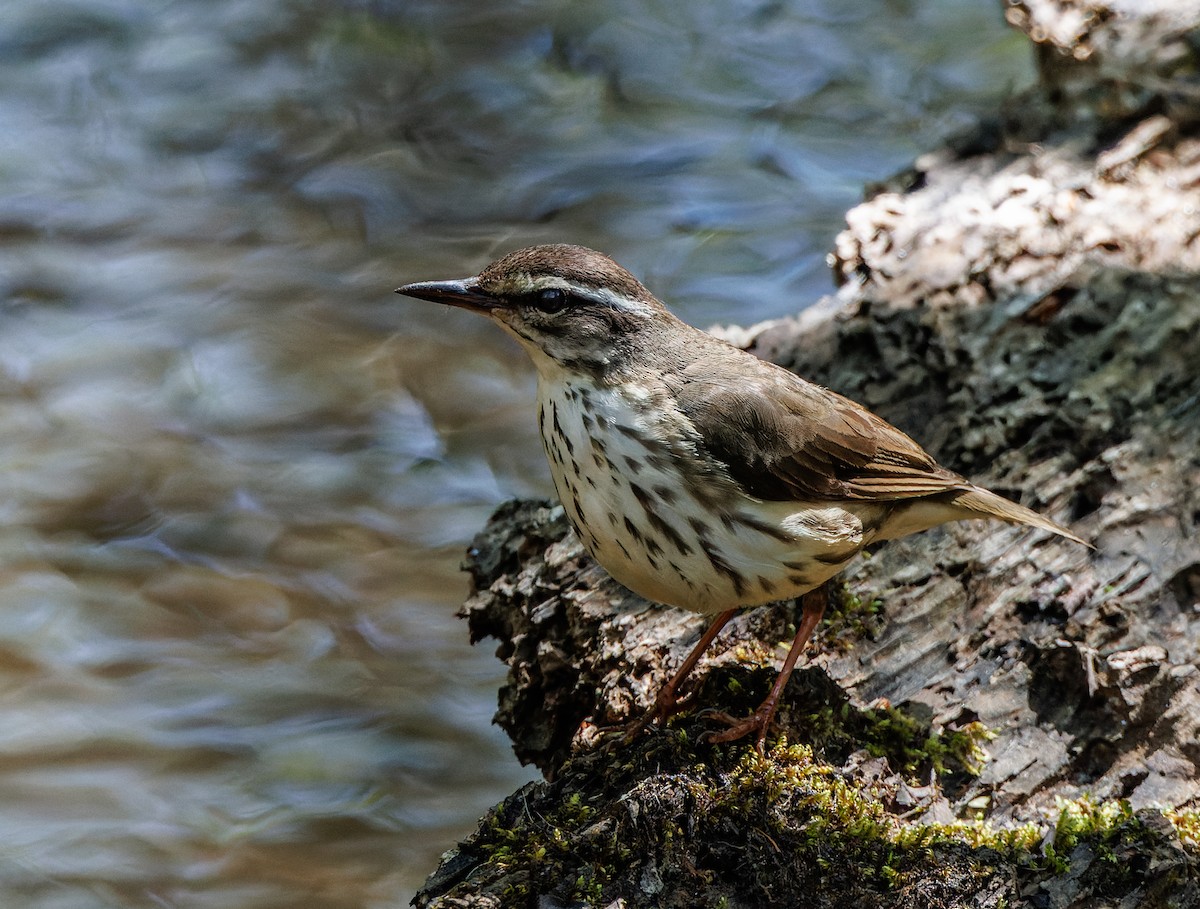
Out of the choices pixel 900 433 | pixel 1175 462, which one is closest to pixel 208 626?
pixel 900 433

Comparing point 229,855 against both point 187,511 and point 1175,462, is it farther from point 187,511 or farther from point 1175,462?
point 1175,462

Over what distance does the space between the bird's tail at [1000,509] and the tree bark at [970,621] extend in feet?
0.86

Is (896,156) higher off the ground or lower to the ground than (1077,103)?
higher

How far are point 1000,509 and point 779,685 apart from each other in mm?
1145

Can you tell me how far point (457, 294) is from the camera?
185 inches

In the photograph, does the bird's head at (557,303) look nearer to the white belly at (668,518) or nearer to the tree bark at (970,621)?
the white belly at (668,518)

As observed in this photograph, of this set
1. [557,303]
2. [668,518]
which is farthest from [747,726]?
[557,303]

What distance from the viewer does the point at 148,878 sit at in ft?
22.9

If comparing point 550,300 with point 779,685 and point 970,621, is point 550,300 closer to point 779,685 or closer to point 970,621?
point 779,685

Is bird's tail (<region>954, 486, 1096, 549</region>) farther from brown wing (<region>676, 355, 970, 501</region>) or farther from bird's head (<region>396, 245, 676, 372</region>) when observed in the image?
bird's head (<region>396, 245, 676, 372</region>)

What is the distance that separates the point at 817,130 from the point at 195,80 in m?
5.95

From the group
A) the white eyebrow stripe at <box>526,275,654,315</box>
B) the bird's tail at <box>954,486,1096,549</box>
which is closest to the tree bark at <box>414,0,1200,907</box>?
the bird's tail at <box>954,486,1096,549</box>

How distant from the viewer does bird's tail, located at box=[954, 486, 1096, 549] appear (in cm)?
484

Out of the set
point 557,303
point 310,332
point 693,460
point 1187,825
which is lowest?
point 1187,825
